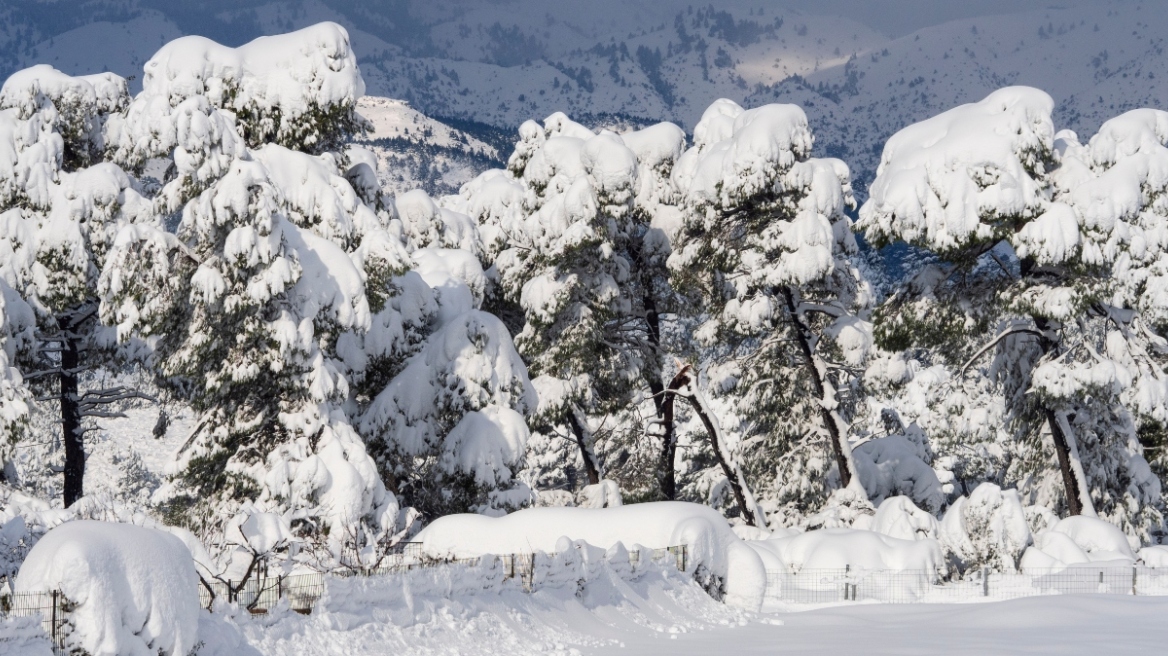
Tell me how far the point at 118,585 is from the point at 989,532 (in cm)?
1955

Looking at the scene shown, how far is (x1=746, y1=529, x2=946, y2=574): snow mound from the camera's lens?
80.9ft

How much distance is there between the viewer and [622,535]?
21.6 metres

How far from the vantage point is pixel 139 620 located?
33.7 feet

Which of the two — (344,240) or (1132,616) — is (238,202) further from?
(1132,616)

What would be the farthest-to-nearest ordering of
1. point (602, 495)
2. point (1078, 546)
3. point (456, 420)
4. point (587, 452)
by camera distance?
point (587, 452)
point (602, 495)
point (456, 420)
point (1078, 546)

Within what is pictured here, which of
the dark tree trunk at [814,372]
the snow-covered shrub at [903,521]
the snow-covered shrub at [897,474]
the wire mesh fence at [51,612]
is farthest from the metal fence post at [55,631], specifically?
the snow-covered shrub at [897,474]

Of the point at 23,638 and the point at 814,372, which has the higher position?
the point at 814,372

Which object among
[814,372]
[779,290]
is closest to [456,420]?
[779,290]

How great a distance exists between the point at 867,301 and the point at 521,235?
346 inches

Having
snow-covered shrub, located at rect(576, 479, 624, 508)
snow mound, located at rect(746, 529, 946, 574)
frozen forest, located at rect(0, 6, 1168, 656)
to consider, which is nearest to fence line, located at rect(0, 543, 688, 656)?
frozen forest, located at rect(0, 6, 1168, 656)

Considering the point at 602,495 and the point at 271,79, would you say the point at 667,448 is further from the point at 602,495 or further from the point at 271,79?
the point at 271,79

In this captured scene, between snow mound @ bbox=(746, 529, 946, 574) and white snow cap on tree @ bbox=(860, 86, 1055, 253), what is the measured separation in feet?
20.1

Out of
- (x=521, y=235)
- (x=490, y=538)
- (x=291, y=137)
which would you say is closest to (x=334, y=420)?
(x=490, y=538)

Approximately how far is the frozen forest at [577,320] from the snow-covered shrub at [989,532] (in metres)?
0.07
